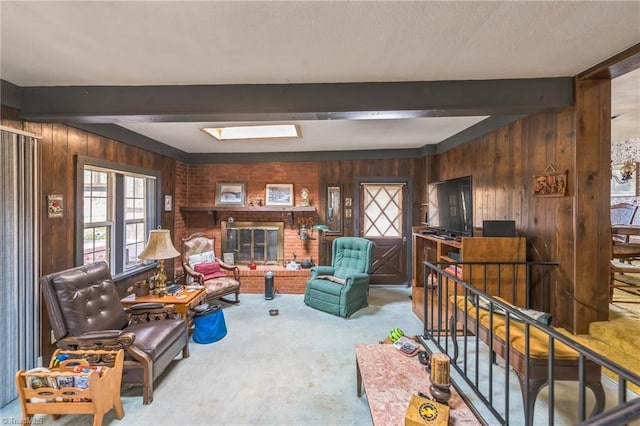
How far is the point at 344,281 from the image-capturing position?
3.87 metres

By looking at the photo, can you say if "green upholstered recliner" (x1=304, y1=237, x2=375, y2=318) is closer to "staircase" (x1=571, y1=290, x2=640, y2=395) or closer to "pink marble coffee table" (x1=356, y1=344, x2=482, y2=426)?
"pink marble coffee table" (x1=356, y1=344, x2=482, y2=426)

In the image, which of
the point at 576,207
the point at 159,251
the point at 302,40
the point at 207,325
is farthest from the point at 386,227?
the point at 302,40

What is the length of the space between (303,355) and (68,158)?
2982 millimetres

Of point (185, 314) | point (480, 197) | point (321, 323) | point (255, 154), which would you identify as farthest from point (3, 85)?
point (480, 197)

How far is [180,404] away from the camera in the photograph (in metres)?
2.03

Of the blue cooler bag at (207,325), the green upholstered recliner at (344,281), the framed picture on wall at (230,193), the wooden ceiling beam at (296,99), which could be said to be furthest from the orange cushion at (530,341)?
the framed picture on wall at (230,193)

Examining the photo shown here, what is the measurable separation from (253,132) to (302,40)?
235cm

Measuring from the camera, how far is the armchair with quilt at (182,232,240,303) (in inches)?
152

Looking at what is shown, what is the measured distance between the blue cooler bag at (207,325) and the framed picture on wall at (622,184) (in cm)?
746

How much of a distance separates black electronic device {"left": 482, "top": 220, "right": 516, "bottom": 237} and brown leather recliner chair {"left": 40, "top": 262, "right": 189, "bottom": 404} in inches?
122

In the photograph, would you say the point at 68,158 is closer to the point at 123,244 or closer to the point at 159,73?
the point at 123,244

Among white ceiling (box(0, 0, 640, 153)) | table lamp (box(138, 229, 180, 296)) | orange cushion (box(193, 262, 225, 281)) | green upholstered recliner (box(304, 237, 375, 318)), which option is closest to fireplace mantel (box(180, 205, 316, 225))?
green upholstered recliner (box(304, 237, 375, 318))

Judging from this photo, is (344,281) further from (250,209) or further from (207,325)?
(250,209)

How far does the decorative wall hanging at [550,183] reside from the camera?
7.36 ft
